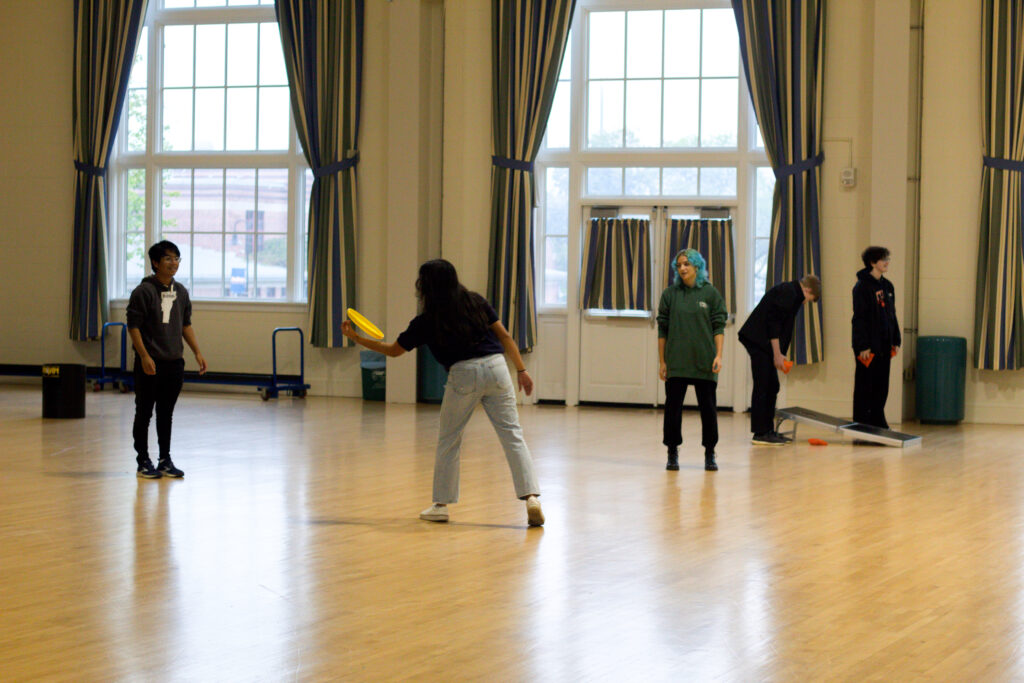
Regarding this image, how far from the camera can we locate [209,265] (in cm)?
1317

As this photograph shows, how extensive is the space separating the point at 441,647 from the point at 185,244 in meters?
10.5

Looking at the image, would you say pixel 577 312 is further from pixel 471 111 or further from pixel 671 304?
pixel 671 304

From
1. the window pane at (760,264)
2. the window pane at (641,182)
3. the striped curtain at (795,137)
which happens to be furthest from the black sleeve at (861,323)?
the window pane at (641,182)

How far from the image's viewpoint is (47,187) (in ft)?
44.3

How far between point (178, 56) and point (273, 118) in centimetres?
141

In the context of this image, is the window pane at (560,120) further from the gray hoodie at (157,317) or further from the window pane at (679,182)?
the gray hoodie at (157,317)

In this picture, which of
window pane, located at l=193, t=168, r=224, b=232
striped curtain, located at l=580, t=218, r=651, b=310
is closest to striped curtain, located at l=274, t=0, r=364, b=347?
window pane, located at l=193, t=168, r=224, b=232

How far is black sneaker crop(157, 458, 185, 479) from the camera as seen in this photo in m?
6.75

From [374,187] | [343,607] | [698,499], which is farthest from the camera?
[374,187]

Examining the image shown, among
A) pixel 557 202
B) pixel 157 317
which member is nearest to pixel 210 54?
pixel 557 202

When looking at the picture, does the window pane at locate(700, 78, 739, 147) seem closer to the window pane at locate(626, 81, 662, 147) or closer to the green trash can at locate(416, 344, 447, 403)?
the window pane at locate(626, 81, 662, 147)

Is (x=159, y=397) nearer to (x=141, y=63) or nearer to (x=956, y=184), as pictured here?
(x=956, y=184)

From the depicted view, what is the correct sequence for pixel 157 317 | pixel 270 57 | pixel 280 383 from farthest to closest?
pixel 270 57 → pixel 280 383 → pixel 157 317

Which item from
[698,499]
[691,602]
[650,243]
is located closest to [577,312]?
[650,243]
